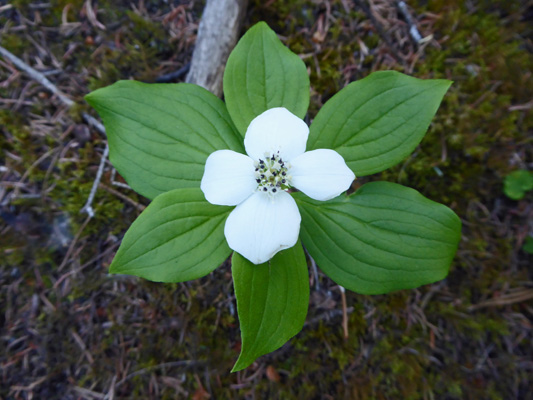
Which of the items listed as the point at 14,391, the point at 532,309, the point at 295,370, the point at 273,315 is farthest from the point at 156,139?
the point at 532,309

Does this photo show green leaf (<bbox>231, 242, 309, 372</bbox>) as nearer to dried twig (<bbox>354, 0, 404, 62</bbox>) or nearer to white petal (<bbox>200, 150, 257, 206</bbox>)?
white petal (<bbox>200, 150, 257, 206</bbox>)

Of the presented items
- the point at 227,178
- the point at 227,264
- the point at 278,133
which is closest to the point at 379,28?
the point at 278,133

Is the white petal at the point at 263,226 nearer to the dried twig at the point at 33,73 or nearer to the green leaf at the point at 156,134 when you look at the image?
the green leaf at the point at 156,134

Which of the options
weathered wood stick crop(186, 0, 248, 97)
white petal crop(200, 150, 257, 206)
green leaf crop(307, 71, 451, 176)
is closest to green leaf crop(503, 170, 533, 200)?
green leaf crop(307, 71, 451, 176)

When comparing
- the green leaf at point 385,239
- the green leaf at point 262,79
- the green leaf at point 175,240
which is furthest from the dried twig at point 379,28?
the green leaf at point 175,240

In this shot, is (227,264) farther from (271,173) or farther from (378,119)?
(378,119)
